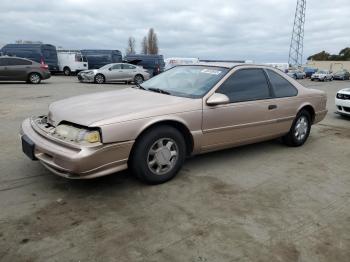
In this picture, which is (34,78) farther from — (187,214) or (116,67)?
(187,214)

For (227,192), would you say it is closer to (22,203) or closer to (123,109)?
(123,109)

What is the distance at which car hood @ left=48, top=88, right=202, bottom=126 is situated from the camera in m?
→ 3.75

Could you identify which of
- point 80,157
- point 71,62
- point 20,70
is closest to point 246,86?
point 80,157

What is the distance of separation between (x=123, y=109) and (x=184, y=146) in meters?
0.87

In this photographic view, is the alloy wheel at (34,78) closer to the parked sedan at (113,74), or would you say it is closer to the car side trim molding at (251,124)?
the parked sedan at (113,74)

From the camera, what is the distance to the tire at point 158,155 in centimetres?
390

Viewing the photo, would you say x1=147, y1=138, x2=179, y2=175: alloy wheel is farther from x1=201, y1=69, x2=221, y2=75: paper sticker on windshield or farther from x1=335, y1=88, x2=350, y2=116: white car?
x1=335, y1=88, x2=350, y2=116: white car

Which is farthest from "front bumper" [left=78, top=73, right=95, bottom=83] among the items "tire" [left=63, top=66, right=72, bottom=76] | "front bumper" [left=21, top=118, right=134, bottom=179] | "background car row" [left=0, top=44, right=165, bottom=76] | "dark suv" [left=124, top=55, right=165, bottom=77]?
"front bumper" [left=21, top=118, right=134, bottom=179]

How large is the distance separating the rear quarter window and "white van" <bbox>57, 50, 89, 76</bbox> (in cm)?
2516

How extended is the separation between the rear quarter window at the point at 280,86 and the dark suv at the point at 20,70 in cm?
1476

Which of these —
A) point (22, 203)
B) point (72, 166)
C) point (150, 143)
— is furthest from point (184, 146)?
point (22, 203)

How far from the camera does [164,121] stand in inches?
161

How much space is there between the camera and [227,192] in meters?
4.02

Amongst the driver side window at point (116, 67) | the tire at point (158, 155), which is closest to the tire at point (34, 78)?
the driver side window at point (116, 67)
